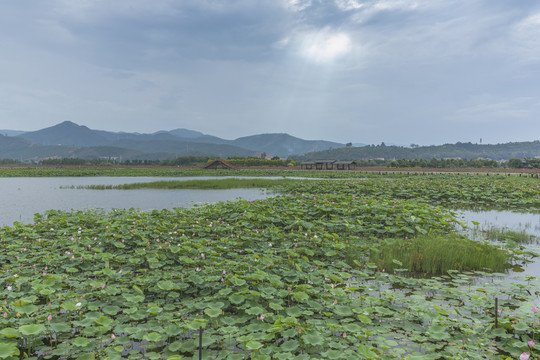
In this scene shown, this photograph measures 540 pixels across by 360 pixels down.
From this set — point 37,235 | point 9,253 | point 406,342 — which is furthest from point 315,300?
point 37,235

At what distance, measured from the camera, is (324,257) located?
296 inches

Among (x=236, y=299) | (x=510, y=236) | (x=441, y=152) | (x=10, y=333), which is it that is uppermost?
(x=441, y=152)

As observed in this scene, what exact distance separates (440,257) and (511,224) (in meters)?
7.47

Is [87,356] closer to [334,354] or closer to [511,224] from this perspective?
[334,354]

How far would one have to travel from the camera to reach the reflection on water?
7.28 m

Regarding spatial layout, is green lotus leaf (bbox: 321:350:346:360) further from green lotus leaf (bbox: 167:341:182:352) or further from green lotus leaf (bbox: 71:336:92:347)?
green lotus leaf (bbox: 71:336:92:347)

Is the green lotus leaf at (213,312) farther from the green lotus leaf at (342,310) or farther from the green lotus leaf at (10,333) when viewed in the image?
the green lotus leaf at (10,333)

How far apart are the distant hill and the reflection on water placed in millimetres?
150750

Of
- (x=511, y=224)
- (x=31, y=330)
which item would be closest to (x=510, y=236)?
(x=511, y=224)

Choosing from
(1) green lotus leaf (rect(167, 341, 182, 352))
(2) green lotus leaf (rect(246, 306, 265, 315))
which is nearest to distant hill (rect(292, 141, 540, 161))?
(2) green lotus leaf (rect(246, 306, 265, 315))

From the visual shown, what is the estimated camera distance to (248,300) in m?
4.66

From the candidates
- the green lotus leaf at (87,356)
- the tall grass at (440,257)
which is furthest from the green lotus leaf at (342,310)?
the green lotus leaf at (87,356)

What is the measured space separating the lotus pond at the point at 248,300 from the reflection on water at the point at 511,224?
0.54 meters

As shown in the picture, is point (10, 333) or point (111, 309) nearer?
point (10, 333)
